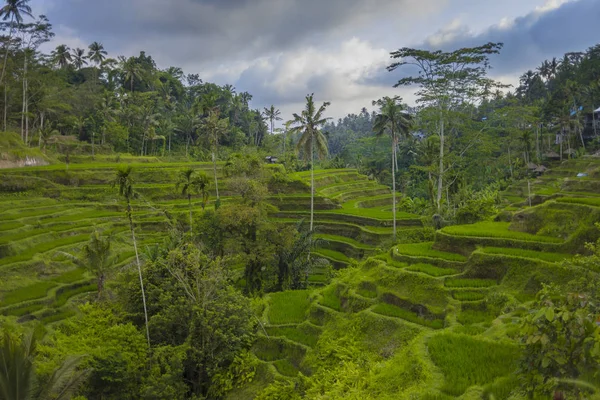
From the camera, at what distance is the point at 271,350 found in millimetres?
15805

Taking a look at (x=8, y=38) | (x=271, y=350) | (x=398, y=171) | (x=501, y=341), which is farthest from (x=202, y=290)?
(x=398, y=171)

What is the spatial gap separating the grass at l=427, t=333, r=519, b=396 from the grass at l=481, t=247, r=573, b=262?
587cm

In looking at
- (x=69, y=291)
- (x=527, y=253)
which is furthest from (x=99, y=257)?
(x=527, y=253)

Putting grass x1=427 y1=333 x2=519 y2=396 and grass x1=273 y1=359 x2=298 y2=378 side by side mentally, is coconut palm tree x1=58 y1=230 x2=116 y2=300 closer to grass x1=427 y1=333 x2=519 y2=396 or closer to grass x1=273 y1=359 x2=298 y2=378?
grass x1=273 y1=359 x2=298 y2=378

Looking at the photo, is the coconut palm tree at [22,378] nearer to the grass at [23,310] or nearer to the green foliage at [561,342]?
the grass at [23,310]

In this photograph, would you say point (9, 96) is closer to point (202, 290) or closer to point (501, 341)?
point (202, 290)

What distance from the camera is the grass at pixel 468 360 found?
7621 millimetres

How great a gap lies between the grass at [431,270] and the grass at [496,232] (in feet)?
7.14

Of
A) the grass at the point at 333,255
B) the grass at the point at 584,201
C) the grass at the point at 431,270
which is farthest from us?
the grass at the point at 333,255

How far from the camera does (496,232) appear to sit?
16141 mm

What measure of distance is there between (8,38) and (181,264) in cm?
4238

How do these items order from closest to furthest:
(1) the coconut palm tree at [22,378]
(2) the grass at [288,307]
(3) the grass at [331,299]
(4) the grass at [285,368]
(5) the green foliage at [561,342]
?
(5) the green foliage at [561,342] < (1) the coconut palm tree at [22,378] < (4) the grass at [285,368] < (3) the grass at [331,299] < (2) the grass at [288,307]

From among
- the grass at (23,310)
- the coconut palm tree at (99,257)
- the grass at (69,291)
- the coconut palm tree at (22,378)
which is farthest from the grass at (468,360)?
the grass at (69,291)

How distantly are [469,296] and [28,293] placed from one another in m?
20.5
